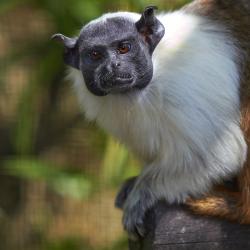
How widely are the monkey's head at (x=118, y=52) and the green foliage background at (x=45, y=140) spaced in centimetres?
152

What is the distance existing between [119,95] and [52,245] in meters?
2.24

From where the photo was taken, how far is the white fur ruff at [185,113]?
3.40m

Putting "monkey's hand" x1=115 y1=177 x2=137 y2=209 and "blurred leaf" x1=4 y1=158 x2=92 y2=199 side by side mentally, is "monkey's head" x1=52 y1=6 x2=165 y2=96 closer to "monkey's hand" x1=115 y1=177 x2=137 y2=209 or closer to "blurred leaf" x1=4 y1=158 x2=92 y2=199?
Answer: "monkey's hand" x1=115 y1=177 x2=137 y2=209

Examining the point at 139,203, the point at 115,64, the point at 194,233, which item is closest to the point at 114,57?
the point at 115,64

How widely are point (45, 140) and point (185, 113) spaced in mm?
3338

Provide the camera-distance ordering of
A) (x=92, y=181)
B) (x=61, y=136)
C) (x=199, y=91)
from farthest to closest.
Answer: (x=61, y=136)
(x=92, y=181)
(x=199, y=91)

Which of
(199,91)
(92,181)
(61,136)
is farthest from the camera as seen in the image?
(61,136)

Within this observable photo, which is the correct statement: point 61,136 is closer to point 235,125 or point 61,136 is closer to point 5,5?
point 5,5

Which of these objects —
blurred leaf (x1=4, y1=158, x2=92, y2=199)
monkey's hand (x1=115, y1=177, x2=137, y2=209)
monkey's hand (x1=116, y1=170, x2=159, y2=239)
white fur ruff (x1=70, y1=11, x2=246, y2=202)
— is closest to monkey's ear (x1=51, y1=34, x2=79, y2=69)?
white fur ruff (x1=70, y1=11, x2=246, y2=202)

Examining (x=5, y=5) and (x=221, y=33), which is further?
(x=5, y=5)

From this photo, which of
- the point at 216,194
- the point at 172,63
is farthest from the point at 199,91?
the point at 216,194

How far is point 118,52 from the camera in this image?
3.42 metres

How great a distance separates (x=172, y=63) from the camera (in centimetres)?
345

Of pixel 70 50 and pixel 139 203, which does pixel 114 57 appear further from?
pixel 139 203
